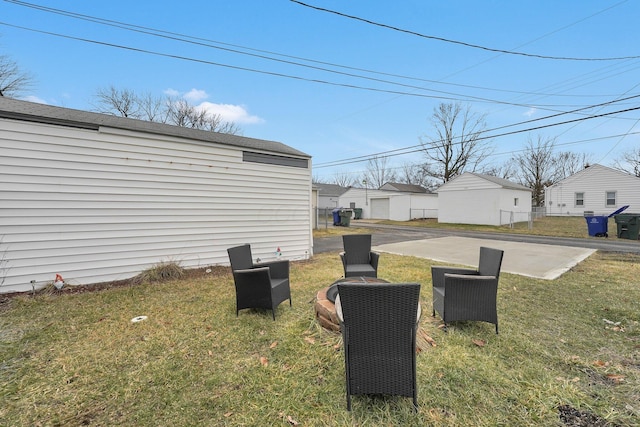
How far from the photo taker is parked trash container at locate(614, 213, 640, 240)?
11.3m

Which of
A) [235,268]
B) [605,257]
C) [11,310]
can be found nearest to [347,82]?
[235,268]

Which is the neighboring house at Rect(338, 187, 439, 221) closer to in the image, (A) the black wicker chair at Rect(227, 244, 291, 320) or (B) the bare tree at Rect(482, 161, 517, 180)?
(B) the bare tree at Rect(482, 161, 517, 180)

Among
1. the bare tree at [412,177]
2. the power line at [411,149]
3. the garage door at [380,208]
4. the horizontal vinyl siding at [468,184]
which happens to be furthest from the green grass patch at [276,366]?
A: the bare tree at [412,177]

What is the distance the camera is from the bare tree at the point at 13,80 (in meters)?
15.4

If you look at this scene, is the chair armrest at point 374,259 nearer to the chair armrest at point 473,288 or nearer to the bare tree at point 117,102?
the chair armrest at point 473,288

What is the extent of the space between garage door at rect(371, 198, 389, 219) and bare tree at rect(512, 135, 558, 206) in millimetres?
18525

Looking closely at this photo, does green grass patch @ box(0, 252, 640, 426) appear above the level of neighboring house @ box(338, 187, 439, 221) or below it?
below

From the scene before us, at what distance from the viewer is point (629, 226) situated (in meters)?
11.5

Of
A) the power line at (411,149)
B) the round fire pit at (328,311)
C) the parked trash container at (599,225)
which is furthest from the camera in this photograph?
the parked trash container at (599,225)

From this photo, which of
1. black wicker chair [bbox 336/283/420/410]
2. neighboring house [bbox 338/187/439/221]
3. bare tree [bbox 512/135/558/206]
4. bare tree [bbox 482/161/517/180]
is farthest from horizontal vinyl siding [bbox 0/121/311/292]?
bare tree [bbox 482/161/517/180]

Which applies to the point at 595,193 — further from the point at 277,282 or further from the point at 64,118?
the point at 64,118

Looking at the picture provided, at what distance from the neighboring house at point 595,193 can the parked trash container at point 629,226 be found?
462 inches

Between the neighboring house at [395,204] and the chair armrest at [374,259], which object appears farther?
the neighboring house at [395,204]

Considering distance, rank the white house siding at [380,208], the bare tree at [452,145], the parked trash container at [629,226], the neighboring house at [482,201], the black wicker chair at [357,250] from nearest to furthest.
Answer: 1. the black wicker chair at [357,250]
2. the parked trash container at [629,226]
3. the neighboring house at [482,201]
4. the bare tree at [452,145]
5. the white house siding at [380,208]
